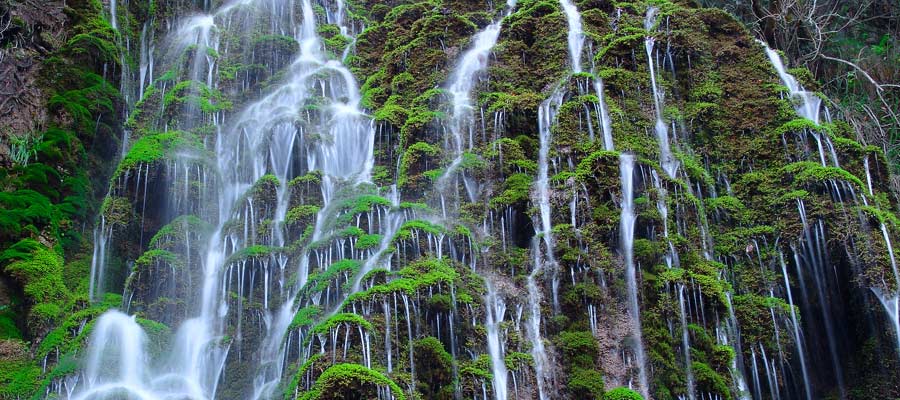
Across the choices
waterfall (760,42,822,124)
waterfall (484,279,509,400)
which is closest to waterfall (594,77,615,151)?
waterfall (484,279,509,400)

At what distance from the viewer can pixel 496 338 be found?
37.1 ft

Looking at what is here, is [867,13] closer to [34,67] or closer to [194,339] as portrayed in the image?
[194,339]

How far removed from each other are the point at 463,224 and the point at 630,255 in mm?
3083

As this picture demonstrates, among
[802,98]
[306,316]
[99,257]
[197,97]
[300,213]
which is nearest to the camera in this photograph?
[306,316]

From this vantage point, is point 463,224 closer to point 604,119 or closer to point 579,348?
point 579,348

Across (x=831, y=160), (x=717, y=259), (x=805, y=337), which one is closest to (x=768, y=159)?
(x=831, y=160)

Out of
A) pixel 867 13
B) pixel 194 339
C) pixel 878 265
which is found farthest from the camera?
pixel 867 13

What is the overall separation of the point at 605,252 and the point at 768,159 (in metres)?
4.61

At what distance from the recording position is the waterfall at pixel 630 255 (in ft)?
36.8

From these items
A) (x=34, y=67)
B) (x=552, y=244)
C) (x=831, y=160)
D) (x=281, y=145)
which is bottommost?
(x=552, y=244)

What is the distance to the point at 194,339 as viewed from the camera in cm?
1266

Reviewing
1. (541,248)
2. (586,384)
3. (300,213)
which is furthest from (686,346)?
(300,213)

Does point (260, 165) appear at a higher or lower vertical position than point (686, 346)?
higher

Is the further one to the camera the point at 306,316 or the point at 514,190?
the point at 514,190
